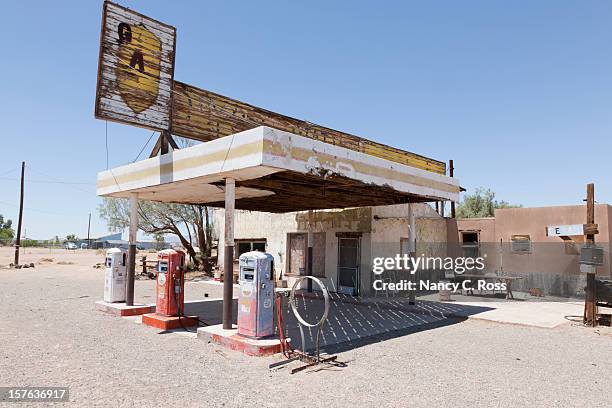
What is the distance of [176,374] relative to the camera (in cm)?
616

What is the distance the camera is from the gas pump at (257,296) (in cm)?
759

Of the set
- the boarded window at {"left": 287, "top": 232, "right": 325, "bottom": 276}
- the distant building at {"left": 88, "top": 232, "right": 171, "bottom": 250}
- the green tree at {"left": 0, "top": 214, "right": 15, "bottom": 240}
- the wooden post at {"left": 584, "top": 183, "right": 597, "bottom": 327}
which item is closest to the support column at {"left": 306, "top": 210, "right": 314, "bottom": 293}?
the boarded window at {"left": 287, "top": 232, "right": 325, "bottom": 276}

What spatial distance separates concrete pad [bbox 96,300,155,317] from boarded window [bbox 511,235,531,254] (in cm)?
1391

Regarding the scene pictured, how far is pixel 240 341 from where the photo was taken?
752 cm

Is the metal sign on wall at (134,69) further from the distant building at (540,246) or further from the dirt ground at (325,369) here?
the distant building at (540,246)

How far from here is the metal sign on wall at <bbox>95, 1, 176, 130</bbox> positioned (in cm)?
922

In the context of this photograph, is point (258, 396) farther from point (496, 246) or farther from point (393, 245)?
point (496, 246)

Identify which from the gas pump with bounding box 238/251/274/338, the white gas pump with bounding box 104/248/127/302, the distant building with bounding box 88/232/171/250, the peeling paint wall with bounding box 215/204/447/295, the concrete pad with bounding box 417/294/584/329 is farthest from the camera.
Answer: the distant building with bounding box 88/232/171/250

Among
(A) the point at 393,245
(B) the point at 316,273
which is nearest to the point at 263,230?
(B) the point at 316,273

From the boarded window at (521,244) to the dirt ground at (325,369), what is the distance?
7919 mm

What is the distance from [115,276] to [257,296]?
18.8ft

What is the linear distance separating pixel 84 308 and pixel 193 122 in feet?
20.0

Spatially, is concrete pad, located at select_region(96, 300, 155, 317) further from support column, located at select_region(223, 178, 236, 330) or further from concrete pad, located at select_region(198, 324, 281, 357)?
support column, located at select_region(223, 178, 236, 330)

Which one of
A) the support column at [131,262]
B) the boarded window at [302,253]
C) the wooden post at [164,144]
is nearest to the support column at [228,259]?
the wooden post at [164,144]
